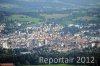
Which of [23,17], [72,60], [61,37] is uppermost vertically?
[23,17]

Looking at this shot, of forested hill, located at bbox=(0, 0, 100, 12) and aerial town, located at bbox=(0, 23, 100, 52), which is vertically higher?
forested hill, located at bbox=(0, 0, 100, 12)

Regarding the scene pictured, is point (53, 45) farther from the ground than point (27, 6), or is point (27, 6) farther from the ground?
point (27, 6)

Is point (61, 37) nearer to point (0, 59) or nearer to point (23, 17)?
point (23, 17)

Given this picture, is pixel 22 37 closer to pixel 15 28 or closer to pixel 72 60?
pixel 15 28

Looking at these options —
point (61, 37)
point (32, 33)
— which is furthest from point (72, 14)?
point (32, 33)

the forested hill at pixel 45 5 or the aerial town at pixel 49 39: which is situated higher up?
the forested hill at pixel 45 5

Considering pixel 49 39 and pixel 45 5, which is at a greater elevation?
pixel 45 5
